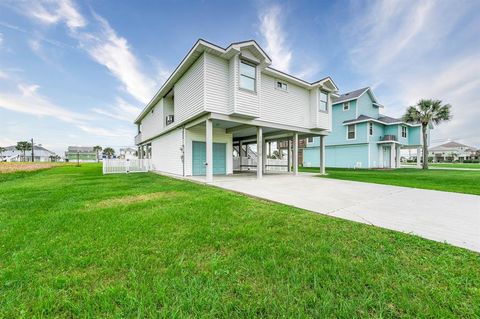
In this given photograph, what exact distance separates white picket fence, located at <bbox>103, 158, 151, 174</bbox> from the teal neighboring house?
20.9 m

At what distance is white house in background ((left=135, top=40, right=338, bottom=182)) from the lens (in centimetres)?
889

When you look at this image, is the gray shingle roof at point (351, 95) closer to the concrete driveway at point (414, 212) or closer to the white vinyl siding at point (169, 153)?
the white vinyl siding at point (169, 153)

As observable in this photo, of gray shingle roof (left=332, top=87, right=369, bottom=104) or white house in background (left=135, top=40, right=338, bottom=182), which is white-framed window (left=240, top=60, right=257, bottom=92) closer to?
white house in background (left=135, top=40, right=338, bottom=182)

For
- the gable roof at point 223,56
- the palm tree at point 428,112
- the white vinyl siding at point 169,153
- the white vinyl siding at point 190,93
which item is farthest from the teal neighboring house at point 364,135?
the white vinyl siding at point 169,153

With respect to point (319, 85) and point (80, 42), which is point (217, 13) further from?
point (80, 42)

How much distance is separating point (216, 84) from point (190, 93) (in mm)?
1930

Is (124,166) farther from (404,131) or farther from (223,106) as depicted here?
(404,131)

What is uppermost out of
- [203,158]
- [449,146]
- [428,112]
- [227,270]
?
[428,112]

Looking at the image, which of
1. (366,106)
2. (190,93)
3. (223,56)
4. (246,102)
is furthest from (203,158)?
(366,106)

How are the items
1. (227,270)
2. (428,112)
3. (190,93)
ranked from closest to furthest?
(227,270)
(190,93)
(428,112)

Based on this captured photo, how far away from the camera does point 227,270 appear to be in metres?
2.14

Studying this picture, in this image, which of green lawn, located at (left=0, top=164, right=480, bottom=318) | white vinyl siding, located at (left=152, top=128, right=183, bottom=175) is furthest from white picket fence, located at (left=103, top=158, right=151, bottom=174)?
green lawn, located at (left=0, top=164, right=480, bottom=318)

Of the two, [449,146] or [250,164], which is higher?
[449,146]

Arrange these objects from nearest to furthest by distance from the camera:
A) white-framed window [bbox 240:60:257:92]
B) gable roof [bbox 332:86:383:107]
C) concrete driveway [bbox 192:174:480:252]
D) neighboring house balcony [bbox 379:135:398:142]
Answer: concrete driveway [bbox 192:174:480:252] < white-framed window [bbox 240:60:257:92] < gable roof [bbox 332:86:383:107] < neighboring house balcony [bbox 379:135:398:142]
